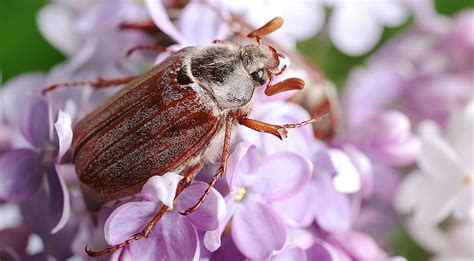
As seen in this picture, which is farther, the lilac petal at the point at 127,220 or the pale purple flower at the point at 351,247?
the pale purple flower at the point at 351,247

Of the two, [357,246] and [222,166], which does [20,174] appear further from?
[357,246]

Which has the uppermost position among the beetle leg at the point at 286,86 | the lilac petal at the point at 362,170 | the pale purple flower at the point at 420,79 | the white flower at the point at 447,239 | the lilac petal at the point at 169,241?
the beetle leg at the point at 286,86

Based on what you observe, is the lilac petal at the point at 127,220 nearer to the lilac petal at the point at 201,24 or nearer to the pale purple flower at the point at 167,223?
the pale purple flower at the point at 167,223

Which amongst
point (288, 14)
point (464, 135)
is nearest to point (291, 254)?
point (464, 135)

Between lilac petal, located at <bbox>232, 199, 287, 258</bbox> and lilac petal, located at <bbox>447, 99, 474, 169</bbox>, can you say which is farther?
lilac petal, located at <bbox>447, 99, 474, 169</bbox>

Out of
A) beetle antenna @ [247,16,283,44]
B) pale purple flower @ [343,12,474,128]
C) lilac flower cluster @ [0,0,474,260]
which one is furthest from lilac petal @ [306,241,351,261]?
pale purple flower @ [343,12,474,128]

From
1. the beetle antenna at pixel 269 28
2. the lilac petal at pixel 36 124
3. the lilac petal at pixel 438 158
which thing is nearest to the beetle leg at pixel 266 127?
the beetle antenna at pixel 269 28

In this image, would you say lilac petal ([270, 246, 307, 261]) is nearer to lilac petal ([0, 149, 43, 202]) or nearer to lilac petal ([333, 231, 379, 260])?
lilac petal ([333, 231, 379, 260])
